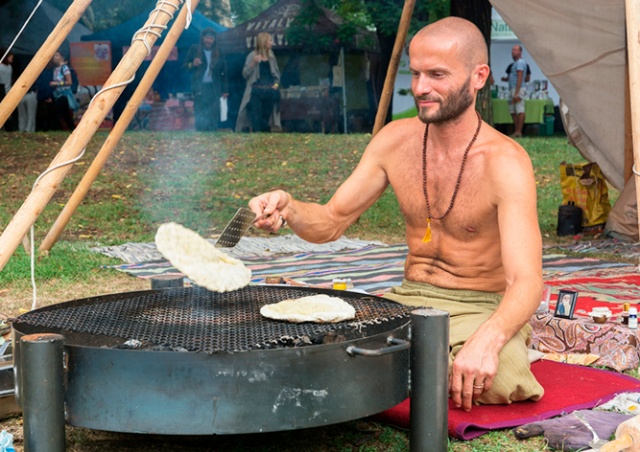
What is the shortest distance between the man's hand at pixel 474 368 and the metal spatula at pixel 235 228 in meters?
0.80

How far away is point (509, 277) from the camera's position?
118 inches

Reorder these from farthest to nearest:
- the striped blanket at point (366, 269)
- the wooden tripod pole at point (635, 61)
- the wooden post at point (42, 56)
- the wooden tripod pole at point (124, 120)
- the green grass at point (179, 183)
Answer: the green grass at point (179, 183)
the striped blanket at point (366, 269)
the wooden tripod pole at point (124, 120)
the wooden post at point (42, 56)
the wooden tripod pole at point (635, 61)

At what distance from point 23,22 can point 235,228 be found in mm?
13901

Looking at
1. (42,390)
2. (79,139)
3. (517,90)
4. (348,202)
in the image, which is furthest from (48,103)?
(42,390)

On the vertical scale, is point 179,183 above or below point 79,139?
below

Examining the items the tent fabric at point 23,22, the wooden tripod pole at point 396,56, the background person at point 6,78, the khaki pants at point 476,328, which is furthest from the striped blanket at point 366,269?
the tent fabric at point 23,22

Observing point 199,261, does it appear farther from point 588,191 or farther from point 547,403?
point 588,191

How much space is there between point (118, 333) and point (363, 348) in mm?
717

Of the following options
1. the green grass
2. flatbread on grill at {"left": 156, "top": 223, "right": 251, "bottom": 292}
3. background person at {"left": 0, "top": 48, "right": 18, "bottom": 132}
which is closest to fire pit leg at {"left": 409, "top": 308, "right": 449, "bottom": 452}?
flatbread on grill at {"left": 156, "top": 223, "right": 251, "bottom": 292}

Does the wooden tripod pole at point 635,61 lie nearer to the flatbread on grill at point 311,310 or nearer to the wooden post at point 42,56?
the flatbread on grill at point 311,310

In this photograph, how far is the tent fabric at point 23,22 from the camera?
15.4 m

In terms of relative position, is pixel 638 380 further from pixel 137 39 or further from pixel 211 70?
pixel 211 70

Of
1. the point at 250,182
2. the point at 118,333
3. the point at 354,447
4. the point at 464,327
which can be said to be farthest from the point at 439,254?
the point at 250,182

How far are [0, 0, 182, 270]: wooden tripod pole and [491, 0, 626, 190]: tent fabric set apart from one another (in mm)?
3595
